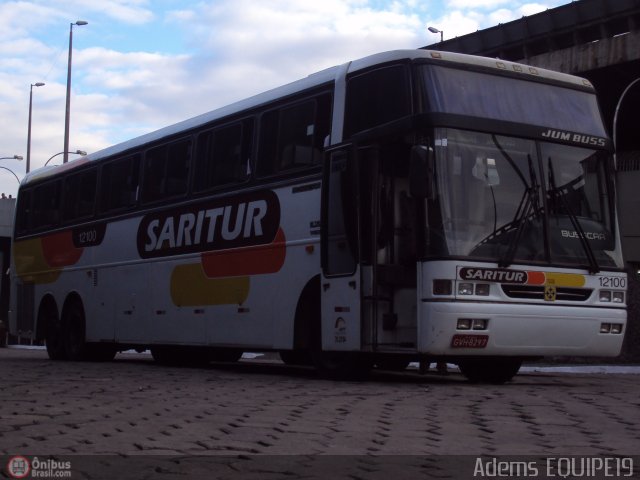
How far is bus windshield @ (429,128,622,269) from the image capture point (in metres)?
12.0

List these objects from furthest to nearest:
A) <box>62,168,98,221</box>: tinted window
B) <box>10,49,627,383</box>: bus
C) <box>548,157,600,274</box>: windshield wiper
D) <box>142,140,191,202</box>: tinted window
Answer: <box>62,168,98,221</box>: tinted window
<box>142,140,191,202</box>: tinted window
<box>548,157,600,274</box>: windshield wiper
<box>10,49,627,383</box>: bus

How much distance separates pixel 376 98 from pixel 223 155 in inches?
150

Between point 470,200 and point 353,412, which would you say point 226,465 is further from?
point 470,200

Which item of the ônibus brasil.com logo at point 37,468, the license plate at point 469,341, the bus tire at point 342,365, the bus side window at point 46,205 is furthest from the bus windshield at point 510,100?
the bus side window at point 46,205

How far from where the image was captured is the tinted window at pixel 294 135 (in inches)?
544

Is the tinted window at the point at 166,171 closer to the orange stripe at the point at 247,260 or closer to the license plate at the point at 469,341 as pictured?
the orange stripe at the point at 247,260

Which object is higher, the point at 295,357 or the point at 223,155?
the point at 223,155

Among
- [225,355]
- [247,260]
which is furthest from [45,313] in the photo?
[247,260]

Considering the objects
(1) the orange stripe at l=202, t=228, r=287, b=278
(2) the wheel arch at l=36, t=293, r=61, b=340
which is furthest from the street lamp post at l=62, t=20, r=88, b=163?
(1) the orange stripe at l=202, t=228, r=287, b=278

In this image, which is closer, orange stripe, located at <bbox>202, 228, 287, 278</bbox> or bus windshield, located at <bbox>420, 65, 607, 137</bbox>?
bus windshield, located at <bbox>420, 65, 607, 137</bbox>

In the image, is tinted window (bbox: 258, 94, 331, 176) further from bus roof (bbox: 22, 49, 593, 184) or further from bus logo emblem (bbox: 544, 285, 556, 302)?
bus logo emblem (bbox: 544, 285, 556, 302)

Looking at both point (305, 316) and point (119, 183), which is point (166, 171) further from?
point (305, 316)

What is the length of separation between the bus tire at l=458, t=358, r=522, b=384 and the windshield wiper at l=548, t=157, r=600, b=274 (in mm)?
1713

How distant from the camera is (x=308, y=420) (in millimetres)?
8312
